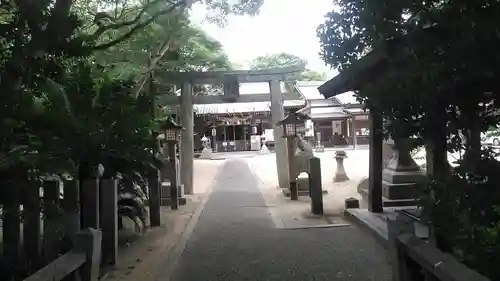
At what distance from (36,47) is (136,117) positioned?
205 cm

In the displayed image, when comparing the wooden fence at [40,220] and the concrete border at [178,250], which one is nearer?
the wooden fence at [40,220]

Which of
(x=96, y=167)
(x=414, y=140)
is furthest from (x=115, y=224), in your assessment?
Result: (x=414, y=140)

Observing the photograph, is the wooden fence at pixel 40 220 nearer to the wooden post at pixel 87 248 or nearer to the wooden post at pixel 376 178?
the wooden post at pixel 87 248

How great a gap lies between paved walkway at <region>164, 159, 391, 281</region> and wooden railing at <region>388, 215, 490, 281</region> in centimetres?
138

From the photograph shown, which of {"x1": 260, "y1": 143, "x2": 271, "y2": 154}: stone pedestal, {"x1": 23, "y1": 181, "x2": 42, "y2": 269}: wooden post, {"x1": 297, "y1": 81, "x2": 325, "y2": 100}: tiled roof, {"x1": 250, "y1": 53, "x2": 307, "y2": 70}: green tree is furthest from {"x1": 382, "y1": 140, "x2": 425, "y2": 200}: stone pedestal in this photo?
{"x1": 250, "y1": 53, "x2": 307, "y2": 70}: green tree

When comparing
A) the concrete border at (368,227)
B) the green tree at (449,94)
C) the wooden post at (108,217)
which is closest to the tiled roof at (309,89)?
the concrete border at (368,227)

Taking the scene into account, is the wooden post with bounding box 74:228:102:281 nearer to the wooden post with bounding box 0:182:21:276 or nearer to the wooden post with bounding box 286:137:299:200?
the wooden post with bounding box 0:182:21:276

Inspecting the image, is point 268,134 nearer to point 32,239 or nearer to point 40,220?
point 40,220

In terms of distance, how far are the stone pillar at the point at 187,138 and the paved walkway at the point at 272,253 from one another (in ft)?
16.1

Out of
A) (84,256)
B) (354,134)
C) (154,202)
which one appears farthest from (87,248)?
(354,134)

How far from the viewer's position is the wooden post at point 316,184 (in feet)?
30.2

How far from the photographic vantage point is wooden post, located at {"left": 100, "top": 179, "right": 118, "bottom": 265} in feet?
18.9

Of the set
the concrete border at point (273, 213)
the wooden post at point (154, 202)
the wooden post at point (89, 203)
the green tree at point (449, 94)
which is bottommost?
the concrete border at point (273, 213)

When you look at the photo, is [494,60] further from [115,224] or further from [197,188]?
[197,188]
